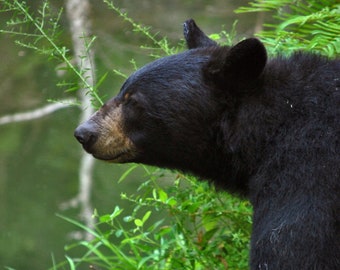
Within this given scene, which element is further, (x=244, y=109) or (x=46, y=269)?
(x=46, y=269)

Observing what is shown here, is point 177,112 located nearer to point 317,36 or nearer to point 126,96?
point 126,96

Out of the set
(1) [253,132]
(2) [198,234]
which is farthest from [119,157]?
(2) [198,234]

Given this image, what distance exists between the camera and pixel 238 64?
4.54m

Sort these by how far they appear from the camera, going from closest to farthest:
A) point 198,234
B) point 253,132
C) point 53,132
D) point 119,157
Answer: point 253,132 → point 119,157 → point 198,234 → point 53,132

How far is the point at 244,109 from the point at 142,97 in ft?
1.83

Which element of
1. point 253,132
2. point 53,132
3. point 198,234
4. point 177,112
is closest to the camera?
point 253,132

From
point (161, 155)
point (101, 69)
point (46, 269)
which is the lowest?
point (46, 269)

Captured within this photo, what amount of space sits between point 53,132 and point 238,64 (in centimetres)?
619

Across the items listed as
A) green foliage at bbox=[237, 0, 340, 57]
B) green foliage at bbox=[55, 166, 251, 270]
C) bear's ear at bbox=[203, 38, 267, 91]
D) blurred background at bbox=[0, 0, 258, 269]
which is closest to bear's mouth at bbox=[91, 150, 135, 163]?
green foliage at bbox=[55, 166, 251, 270]

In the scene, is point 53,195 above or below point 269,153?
below

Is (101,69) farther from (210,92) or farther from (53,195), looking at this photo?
(210,92)

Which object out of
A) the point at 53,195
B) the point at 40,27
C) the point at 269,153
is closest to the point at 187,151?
the point at 269,153

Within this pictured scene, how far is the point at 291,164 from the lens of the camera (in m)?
4.32

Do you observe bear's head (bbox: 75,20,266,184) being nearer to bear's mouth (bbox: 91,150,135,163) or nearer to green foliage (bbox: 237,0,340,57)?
bear's mouth (bbox: 91,150,135,163)
